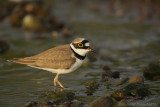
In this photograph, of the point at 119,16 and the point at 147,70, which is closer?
the point at 147,70

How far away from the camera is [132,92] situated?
750 cm

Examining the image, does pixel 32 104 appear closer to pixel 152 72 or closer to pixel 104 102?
pixel 104 102

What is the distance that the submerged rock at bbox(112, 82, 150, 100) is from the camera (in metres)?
7.36

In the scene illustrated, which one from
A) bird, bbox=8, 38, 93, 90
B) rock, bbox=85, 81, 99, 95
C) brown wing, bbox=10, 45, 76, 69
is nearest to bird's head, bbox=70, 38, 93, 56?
bird, bbox=8, 38, 93, 90

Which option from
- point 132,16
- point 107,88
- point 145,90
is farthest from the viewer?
point 132,16

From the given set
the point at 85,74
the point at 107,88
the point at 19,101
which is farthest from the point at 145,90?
the point at 19,101

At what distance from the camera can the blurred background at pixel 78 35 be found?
866 centimetres

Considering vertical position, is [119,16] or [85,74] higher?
[119,16]

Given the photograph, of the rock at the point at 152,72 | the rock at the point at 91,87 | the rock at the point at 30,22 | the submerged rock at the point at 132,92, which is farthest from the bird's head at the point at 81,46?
the rock at the point at 30,22

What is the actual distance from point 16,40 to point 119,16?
654 centimetres

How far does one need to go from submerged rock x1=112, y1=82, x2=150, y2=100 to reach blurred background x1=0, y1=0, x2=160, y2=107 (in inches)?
9.4

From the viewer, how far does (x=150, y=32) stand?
15.0 meters

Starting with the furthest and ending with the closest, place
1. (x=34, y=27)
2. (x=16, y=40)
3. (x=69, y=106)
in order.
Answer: (x=34, y=27) → (x=16, y=40) → (x=69, y=106)

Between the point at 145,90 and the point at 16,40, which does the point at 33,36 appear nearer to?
the point at 16,40
